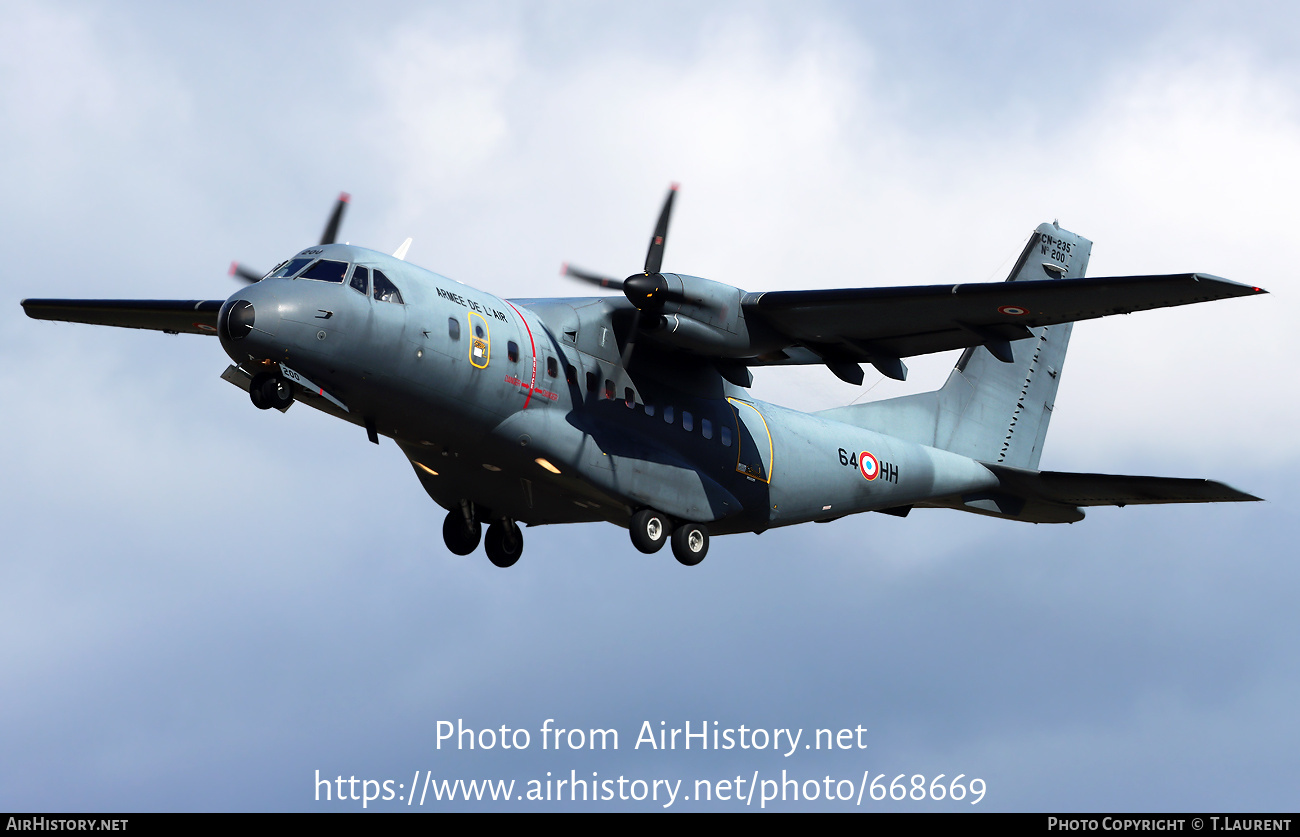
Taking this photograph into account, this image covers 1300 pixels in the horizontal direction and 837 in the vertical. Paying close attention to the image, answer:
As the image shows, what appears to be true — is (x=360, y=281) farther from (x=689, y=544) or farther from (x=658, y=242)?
(x=689, y=544)

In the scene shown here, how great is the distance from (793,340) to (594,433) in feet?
9.94

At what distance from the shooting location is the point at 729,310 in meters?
18.1

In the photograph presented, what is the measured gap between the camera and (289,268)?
634 inches

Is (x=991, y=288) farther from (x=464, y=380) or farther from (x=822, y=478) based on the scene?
(x=464, y=380)

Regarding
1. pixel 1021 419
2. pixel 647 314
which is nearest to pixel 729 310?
pixel 647 314

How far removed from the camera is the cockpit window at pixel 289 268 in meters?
16.0

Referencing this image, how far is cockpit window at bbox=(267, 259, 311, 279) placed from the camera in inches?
629

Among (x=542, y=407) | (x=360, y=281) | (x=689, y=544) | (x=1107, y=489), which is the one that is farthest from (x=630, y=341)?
(x=1107, y=489)

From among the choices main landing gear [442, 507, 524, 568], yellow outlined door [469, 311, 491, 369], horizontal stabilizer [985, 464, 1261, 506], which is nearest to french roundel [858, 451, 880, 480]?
horizontal stabilizer [985, 464, 1261, 506]

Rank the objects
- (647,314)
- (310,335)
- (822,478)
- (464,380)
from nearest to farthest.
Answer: (310,335)
(464,380)
(647,314)
(822,478)

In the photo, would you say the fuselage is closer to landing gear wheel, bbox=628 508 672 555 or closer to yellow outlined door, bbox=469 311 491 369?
yellow outlined door, bbox=469 311 491 369

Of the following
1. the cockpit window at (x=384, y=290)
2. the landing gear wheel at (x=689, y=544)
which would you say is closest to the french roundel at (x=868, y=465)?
the landing gear wheel at (x=689, y=544)

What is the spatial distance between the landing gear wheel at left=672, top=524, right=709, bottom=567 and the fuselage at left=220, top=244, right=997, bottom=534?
0.16 m

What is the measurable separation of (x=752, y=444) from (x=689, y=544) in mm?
1816
